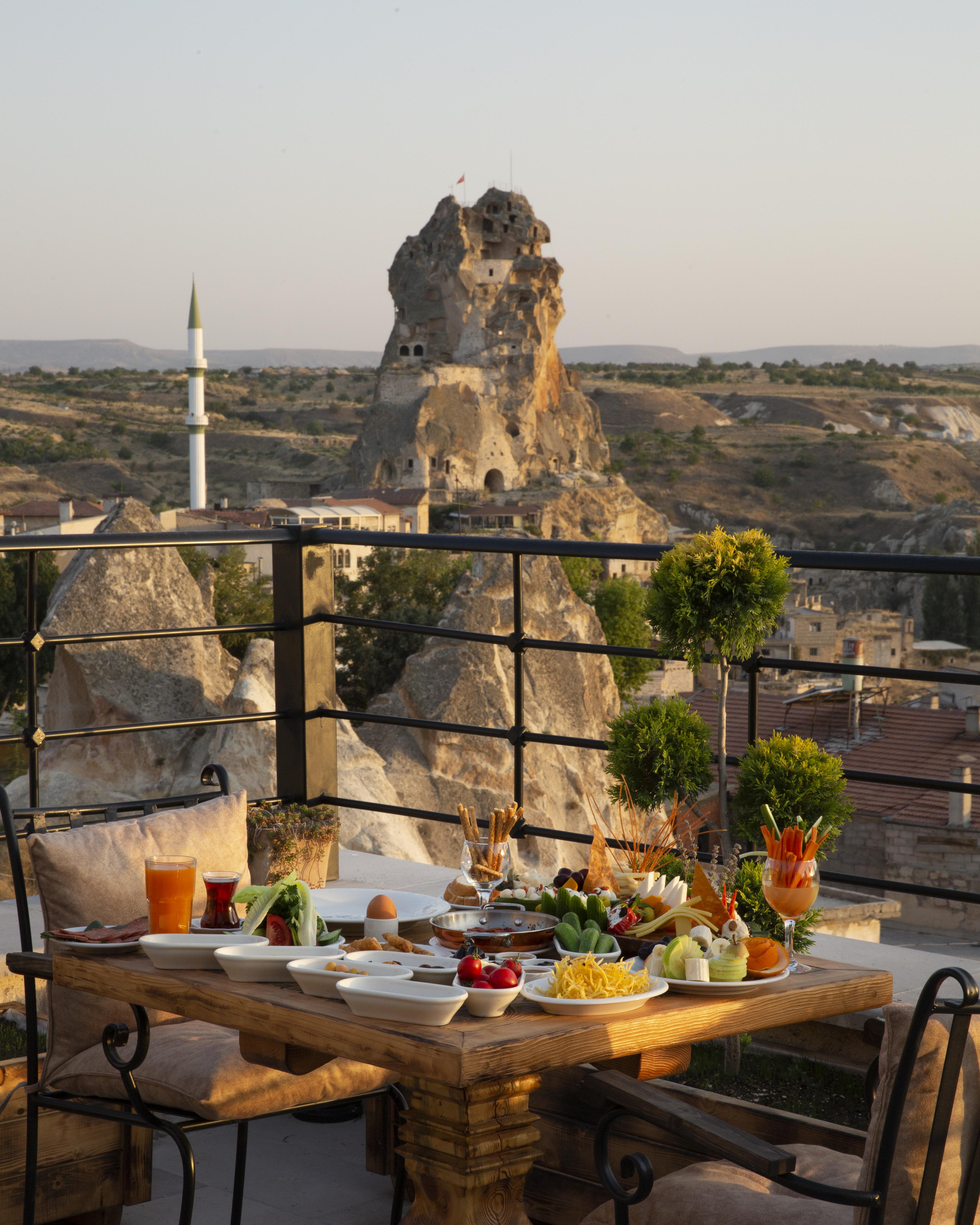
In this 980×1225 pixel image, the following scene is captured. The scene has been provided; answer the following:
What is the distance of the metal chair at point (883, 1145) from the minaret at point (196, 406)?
54413mm

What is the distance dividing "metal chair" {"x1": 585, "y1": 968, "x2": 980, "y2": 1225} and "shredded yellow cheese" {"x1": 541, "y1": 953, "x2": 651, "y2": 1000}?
0.15m

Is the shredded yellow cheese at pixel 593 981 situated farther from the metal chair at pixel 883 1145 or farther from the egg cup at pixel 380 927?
the egg cup at pixel 380 927

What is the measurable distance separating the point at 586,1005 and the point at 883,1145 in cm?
40

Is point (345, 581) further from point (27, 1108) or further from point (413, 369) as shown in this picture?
point (27, 1108)

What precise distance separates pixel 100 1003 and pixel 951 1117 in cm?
153

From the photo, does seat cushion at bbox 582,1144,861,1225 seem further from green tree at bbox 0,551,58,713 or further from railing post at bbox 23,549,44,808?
green tree at bbox 0,551,58,713

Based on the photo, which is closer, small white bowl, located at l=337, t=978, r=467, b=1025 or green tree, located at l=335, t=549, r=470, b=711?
small white bowl, located at l=337, t=978, r=467, b=1025

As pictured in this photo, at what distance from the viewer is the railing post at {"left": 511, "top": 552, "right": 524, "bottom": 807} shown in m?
3.68

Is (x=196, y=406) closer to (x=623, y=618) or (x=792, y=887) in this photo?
(x=623, y=618)

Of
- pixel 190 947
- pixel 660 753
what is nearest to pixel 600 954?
pixel 190 947

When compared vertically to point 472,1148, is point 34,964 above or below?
above

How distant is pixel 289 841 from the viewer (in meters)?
3.89

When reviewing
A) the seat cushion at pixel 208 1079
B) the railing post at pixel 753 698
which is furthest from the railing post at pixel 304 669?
the seat cushion at pixel 208 1079

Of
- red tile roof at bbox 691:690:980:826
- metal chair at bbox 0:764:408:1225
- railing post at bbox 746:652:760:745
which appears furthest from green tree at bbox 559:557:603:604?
metal chair at bbox 0:764:408:1225
